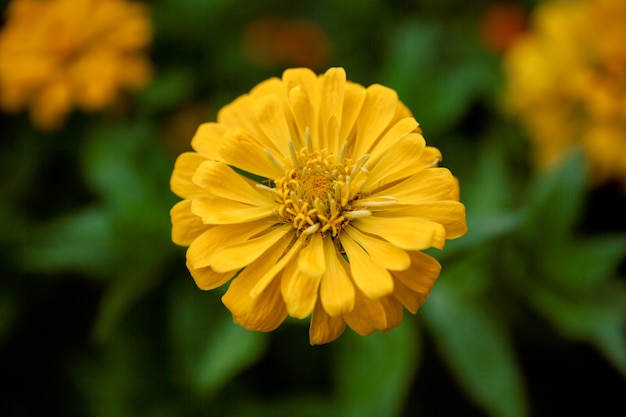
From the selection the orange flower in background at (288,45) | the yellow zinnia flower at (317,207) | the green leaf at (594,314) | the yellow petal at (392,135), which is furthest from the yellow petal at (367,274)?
the orange flower in background at (288,45)

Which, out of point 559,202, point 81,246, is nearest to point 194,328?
point 81,246

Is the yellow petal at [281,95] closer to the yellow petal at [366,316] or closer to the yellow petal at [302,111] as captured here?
the yellow petal at [302,111]

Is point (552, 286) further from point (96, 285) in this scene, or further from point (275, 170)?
point (96, 285)

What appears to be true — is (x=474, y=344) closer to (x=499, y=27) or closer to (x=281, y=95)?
(x=281, y=95)

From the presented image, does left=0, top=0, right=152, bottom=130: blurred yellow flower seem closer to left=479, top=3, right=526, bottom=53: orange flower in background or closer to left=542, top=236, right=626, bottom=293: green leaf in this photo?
left=479, top=3, right=526, bottom=53: orange flower in background

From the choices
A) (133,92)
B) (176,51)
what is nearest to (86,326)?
(133,92)

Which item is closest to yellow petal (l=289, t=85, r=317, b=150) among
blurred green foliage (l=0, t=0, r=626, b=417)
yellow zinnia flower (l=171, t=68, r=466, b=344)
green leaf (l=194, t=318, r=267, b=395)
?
yellow zinnia flower (l=171, t=68, r=466, b=344)
